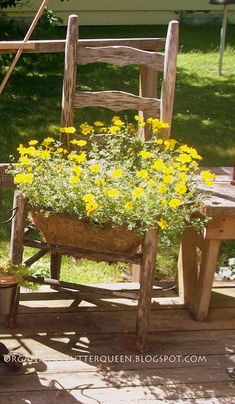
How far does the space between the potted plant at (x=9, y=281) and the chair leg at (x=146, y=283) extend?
0.43 metres

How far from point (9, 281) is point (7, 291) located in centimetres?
4

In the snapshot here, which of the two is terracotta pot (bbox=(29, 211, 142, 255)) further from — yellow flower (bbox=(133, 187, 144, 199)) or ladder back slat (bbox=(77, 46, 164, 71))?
ladder back slat (bbox=(77, 46, 164, 71))

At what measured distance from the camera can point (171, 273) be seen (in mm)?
4031

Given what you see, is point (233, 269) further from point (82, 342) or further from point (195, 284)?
point (82, 342)

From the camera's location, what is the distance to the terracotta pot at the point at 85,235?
281cm

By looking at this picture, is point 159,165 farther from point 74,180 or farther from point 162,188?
point 74,180

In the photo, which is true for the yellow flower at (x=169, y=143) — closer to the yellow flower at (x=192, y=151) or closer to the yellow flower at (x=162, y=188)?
the yellow flower at (x=192, y=151)

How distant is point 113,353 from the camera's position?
287cm

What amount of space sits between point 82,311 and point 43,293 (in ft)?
0.79

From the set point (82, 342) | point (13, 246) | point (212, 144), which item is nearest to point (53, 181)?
point (13, 246)

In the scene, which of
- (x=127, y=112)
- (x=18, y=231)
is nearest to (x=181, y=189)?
(x=18, y=231)

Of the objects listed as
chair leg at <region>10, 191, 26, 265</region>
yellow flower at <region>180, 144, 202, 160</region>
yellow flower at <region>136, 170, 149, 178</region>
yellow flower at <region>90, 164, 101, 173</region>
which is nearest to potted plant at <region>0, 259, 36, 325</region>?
chair leg at <region>10, 191, 26, 265</region>

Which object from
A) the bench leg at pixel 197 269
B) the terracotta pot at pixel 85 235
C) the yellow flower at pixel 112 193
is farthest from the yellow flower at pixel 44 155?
the bench leg at pixel 197 269

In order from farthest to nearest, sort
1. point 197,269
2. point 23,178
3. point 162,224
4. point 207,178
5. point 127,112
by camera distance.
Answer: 1. point 127,112
2. point 197,269
3. point 207,178
4. point 23,178
5. point 162,224
